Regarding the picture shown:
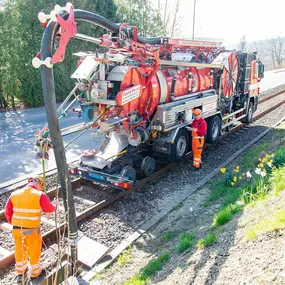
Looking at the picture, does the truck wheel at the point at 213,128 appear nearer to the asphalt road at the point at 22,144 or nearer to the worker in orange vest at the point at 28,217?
the asphalt road at the point at 22,144

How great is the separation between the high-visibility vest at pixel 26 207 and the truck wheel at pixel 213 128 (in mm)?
6774

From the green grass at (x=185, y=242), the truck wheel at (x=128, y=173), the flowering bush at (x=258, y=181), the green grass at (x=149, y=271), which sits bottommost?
the green grass at (x=149, y=271)

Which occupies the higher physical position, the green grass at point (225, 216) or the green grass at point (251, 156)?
the green grass at point (225, 216)

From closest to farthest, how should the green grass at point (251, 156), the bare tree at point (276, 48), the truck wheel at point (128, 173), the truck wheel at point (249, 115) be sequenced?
the truck wheel at point (128, 173) < the green grass at point (251, 156) < the truck wheel at point (249, 115) < the bare tree at point (276, 48)

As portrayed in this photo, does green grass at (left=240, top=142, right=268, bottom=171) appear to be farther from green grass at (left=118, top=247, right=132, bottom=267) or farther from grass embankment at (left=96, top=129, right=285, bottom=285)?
green grass at (left=118, top=247, right=132, bottom=267)

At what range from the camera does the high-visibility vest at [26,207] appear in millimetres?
4129

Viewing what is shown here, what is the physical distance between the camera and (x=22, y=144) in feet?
37.0

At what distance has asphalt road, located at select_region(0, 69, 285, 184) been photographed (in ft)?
28.3

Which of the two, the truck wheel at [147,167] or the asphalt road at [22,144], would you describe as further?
the asphalt road at [22,144]

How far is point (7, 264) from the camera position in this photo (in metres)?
4.70

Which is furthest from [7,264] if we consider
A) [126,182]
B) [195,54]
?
[195,54]

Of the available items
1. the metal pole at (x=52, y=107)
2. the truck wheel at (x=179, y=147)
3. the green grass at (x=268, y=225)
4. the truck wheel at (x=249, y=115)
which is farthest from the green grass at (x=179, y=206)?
the truck wheel at (x=249, y=115)

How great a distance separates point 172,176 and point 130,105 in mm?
2279

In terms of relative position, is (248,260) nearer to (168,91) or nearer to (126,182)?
(126,182)
